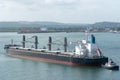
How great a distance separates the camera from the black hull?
114ft

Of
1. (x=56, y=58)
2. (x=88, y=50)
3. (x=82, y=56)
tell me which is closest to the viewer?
(x=82, y=56)

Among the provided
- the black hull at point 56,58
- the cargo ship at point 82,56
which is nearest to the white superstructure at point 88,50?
the cargo ship at point 82,56

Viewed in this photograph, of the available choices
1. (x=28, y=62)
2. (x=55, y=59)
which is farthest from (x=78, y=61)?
(x=28, y=62)

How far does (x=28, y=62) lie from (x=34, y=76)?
383 inches

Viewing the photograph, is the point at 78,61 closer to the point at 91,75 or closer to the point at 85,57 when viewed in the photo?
the point at 85,57

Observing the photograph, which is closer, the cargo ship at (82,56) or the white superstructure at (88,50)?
the cargo ship at (82,56)

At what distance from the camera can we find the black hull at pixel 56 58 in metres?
34.8

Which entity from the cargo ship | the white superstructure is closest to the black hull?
the cargo ship

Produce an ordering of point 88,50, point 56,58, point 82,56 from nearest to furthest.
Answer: point 82,56 → point 88,50 → point 56,58

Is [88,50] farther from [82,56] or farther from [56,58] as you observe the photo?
[56,58]

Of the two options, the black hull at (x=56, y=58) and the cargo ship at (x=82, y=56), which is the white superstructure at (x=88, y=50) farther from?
the black hull at (x=56, y=58)

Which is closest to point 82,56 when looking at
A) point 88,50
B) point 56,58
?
point 88,50

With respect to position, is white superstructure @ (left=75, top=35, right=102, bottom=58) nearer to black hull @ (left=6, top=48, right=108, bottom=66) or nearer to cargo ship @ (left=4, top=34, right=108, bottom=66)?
cargo ship @ (left=4, top=34, right=108, bottom=66)

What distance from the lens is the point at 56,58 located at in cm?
3856
